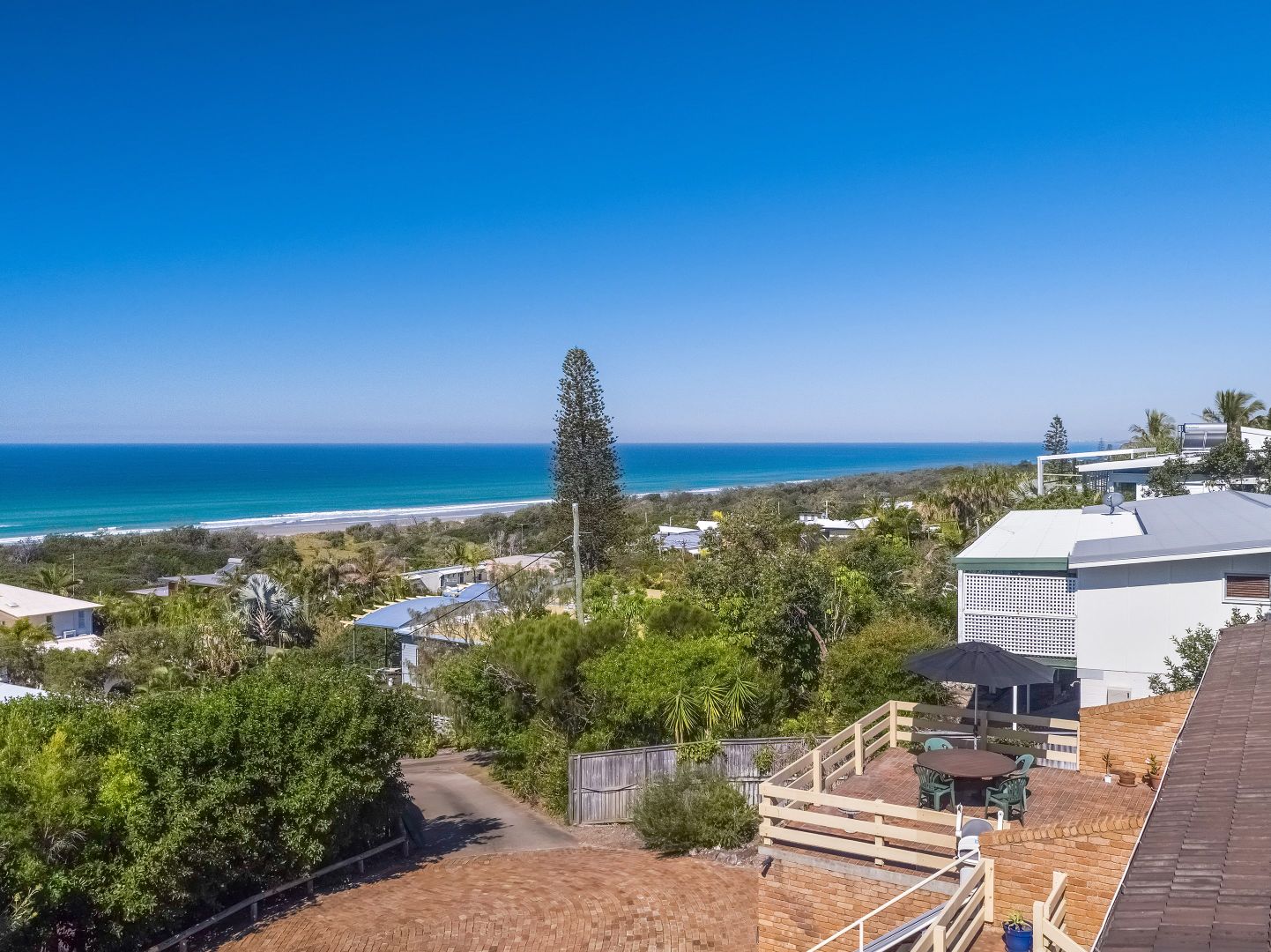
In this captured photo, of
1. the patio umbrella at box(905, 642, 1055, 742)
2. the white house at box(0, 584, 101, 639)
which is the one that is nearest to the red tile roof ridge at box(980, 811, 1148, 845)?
the patio umbrella at box(905, 642, 1055, 742)

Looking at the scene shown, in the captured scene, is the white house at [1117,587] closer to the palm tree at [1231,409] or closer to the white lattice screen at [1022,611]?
the white lattice screen at [1022,611]

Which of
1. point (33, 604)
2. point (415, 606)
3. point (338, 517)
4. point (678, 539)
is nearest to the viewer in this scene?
point (415, 606)

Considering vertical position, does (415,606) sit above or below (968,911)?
below

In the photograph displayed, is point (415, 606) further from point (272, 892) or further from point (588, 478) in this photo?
point (272, 892)

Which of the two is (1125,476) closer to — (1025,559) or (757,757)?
(1025,559)

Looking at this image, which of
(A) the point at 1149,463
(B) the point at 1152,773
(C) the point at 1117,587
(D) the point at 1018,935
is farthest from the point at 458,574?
(D) the point at 1018,935

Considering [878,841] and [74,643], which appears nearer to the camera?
[878,841]
